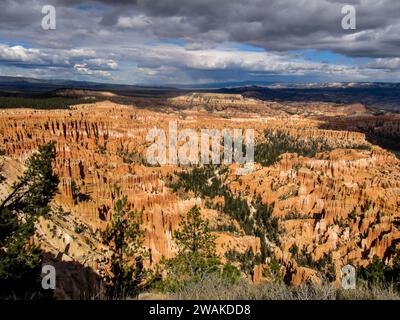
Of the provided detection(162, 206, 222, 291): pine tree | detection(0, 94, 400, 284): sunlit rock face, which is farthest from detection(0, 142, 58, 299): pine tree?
detection(0, 94, 400, 284): sunlit rock face

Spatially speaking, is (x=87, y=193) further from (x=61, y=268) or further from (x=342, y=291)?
(x=342, y=291)

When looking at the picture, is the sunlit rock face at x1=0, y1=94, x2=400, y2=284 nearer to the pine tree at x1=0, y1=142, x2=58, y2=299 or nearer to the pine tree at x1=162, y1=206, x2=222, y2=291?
the pine tree at x1=162, y1=206, x2=222, y2=291

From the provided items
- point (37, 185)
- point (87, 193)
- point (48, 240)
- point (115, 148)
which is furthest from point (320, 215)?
point (115, 148)

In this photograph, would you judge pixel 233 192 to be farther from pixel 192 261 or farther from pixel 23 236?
pixel 23 236

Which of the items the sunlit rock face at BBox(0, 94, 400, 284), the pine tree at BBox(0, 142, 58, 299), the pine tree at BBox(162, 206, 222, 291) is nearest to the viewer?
the pine tree at BBox(0, 142, 58, 299)

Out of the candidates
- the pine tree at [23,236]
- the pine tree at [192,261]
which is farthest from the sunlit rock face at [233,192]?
the pine tree at [23,236]

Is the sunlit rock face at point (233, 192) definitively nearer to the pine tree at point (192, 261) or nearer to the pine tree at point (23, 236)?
the pine tree at point (192, 261)
